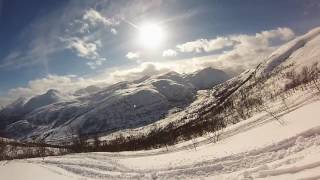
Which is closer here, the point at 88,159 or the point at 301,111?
the point at 301,111

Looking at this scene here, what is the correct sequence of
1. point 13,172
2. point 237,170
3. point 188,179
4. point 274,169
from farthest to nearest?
point 13,172 < point 188,179 < point 237,170 < point 274,169

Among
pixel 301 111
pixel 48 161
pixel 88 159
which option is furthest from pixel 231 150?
pixel 48 161

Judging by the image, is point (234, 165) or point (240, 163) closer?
point (240, 163)

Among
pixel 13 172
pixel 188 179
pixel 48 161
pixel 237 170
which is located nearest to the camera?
pixel 237 170

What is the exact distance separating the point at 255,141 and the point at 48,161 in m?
10.8

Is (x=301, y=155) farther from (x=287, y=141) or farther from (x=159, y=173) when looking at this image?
(x=159, y=173)

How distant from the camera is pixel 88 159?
2120 centimetres

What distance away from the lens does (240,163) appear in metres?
13.2

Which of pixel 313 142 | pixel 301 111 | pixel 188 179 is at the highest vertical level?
pixel 301 111

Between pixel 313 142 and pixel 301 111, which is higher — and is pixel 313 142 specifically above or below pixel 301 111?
below

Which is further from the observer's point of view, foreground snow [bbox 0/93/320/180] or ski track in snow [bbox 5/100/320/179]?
foreground snow [bbox 0/93/320/180]

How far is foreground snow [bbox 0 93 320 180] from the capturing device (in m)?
11.0

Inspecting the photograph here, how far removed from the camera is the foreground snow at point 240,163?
10977mm

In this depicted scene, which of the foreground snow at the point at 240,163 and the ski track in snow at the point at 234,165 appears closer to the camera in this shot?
the ski track in snow at the point at 234,165
